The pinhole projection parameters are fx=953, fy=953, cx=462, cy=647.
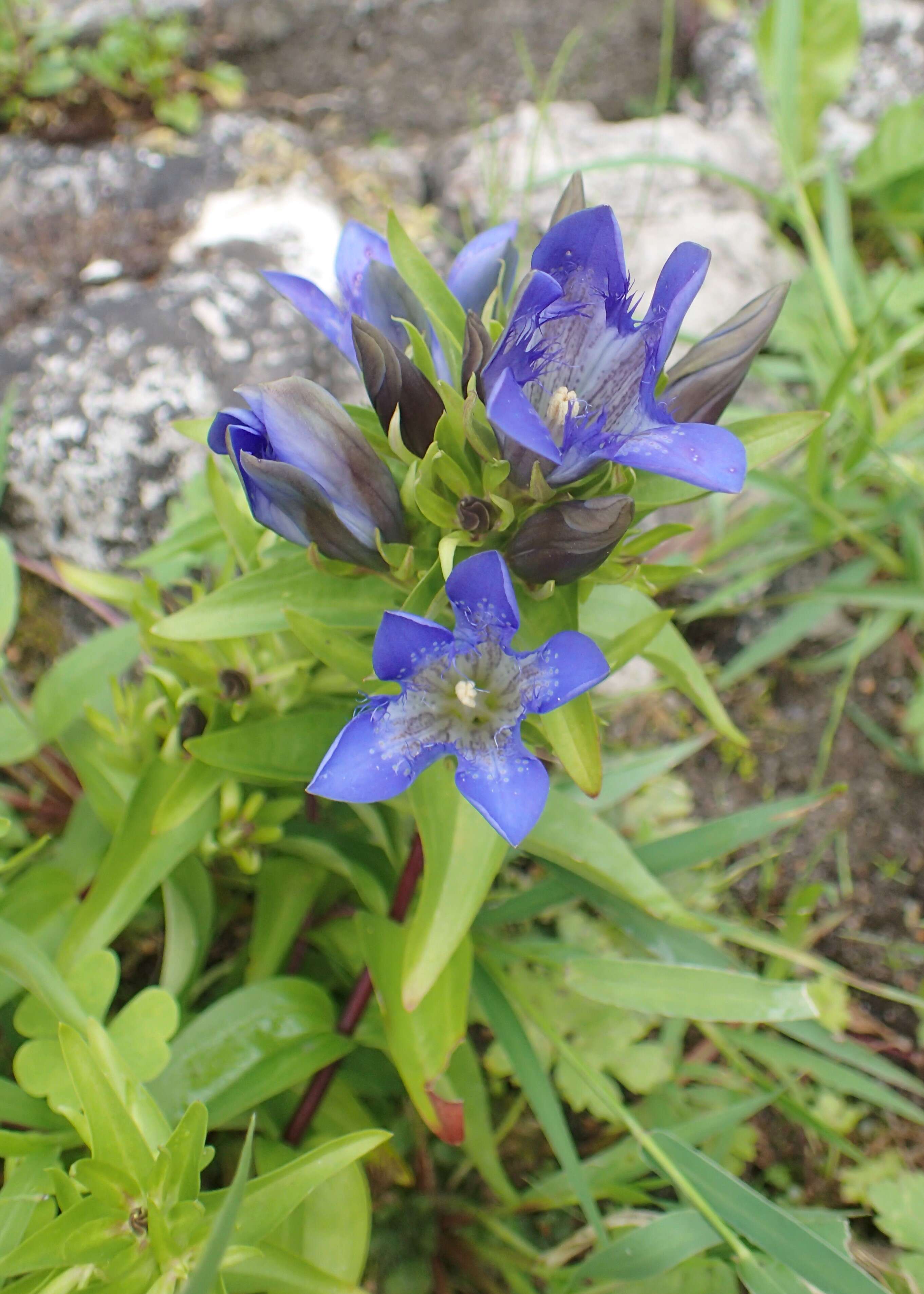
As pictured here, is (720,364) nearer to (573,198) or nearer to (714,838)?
(573,198)

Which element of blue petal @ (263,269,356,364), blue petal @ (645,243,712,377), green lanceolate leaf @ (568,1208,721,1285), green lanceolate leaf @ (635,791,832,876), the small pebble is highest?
blue petal @ (645,243,712,377)

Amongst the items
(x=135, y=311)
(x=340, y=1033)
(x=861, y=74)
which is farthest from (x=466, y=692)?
(x=861, y=74)

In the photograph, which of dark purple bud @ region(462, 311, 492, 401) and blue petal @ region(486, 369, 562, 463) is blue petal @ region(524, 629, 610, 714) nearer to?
blue petal @ region(486, 369, 562, 463)

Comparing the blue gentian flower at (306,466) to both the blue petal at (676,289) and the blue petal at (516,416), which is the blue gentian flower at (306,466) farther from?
the blue petal at (676,289)

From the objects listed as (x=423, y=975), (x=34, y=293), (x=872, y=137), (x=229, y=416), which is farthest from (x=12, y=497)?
(x=872, y=137)

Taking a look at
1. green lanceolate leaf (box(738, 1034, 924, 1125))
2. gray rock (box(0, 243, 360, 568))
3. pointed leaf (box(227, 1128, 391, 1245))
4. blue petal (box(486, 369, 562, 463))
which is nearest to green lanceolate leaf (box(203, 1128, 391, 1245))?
pointed leaf (box(227, 1128, 391, 1245))

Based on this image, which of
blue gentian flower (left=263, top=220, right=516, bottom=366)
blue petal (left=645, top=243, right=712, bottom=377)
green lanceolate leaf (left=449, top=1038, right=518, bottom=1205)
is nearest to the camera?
blue petal (left=645, top=243, right=712, bottom=377)

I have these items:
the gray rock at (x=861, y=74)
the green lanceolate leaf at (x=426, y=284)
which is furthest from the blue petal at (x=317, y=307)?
the gray rock at (x=861, y=74)
